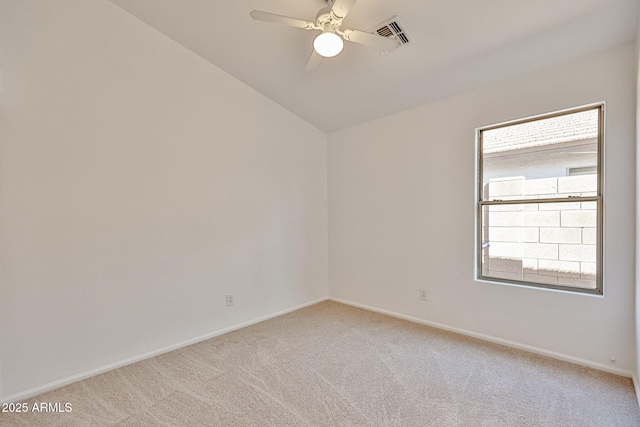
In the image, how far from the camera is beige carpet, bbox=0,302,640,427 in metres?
1.82

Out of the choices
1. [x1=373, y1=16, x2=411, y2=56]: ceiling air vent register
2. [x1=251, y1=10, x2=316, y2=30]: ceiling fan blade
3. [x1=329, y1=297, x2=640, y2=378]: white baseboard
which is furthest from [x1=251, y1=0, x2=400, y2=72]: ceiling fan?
[x1=329, y1=297, x2=640, y2=378]: white baseboard

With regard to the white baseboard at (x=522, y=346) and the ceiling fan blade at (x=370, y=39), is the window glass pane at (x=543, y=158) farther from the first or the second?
the ceiling fan blade at (x=370, y=39)

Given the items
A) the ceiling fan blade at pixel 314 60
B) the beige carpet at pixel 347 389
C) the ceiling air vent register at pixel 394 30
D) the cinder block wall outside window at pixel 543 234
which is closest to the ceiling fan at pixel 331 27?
the ceiling fan blade at pixel 314 60

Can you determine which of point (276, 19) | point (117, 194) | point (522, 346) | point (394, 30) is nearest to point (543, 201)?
point (522, 346)

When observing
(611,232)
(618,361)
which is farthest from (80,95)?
(618,361)

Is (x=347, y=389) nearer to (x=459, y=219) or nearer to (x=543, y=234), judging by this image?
(x=459, y=219)

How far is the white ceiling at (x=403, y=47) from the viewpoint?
6.87ft

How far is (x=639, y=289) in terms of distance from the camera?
6.45 ft

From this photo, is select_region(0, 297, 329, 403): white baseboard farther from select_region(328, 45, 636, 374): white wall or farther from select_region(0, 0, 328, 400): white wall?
select_region(328, 45, 636, 374): white wall

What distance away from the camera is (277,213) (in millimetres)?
3705

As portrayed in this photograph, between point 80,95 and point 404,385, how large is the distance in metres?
3.31

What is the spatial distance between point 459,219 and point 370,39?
1960 mm

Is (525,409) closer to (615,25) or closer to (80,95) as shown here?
(615,25)

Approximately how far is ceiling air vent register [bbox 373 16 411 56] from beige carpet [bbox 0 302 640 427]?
2514mm
